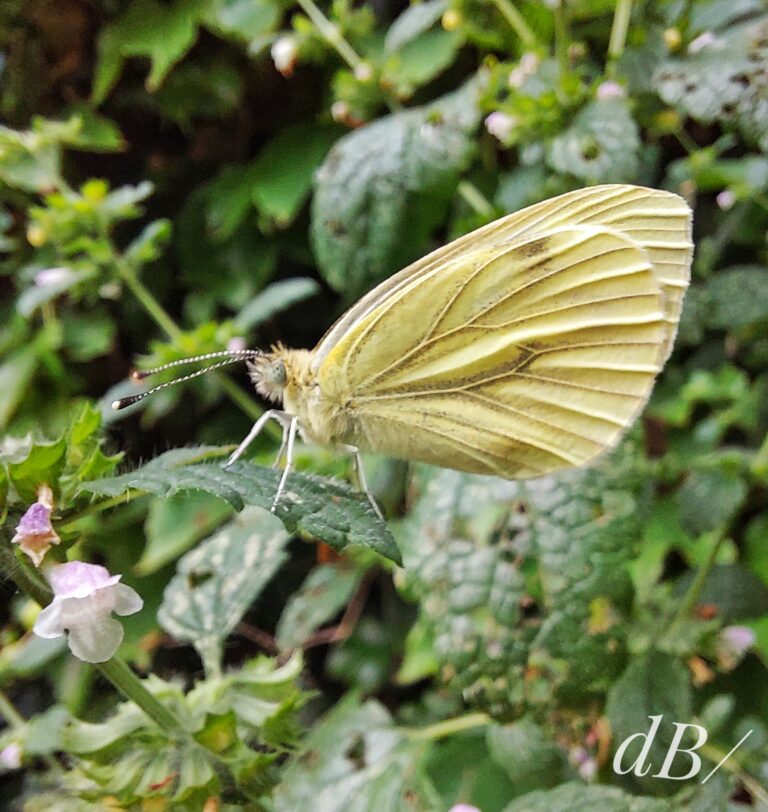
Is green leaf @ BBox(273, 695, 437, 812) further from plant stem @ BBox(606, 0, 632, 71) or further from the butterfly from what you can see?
plant stem @ BBox(606, 0, 632, 71)

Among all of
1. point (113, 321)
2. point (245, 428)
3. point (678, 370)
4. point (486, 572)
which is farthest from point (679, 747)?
point (113, 321)

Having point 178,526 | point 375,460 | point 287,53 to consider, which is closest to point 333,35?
point 287,53

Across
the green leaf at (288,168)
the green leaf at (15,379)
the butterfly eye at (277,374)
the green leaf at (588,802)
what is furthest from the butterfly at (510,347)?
the green leaf at (15,379)

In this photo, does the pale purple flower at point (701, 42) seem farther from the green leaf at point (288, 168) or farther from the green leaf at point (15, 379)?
the green leaf at point (15, 379)

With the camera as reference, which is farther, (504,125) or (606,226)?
(504,125)

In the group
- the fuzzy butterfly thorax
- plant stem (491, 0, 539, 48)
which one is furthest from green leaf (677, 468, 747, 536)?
plant stem (491, 0, 539, 48)

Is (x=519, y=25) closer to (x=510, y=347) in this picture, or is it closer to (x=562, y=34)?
(x=562, y=34)
